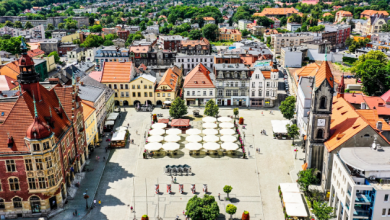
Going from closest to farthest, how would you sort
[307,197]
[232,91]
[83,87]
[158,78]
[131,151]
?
[307,197] → [131,151] → [83,87] → [232,91] → [158,78]

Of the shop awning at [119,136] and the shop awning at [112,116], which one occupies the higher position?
the shop awning at [112,116]

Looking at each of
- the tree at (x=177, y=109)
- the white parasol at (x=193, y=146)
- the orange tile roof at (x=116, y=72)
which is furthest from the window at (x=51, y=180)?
the orange tile roof at (x=116, y=72)

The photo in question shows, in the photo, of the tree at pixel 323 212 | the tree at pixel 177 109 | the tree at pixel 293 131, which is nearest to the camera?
the tree at pixel 323 212

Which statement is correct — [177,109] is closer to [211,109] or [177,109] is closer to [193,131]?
[211,109]

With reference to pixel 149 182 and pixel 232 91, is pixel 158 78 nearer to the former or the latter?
pixel 232 91

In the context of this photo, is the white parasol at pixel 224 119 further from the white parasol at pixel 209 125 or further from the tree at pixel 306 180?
the tree at pixel 306 180

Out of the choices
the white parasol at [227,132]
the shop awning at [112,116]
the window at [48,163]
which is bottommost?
the white parasol at [227,132]

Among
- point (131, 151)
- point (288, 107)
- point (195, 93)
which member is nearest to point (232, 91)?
point (195, 93)
